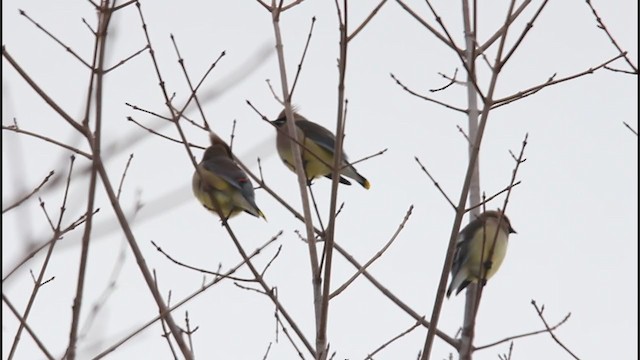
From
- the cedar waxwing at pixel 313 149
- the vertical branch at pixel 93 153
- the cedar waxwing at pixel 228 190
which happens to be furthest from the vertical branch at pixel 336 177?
the cedar waxwing at pixel 313 149

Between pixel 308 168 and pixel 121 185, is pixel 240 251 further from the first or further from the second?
pixel 308 168

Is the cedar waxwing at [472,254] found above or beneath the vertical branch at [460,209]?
above

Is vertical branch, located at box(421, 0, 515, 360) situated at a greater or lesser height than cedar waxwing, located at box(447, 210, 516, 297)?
lesser

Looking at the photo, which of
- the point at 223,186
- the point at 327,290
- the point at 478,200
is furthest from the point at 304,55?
the point at 223,186

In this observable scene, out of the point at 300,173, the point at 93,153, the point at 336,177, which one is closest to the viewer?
the point at 93,153

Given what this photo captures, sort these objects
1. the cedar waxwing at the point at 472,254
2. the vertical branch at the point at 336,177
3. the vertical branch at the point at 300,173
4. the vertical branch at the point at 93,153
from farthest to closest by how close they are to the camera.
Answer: the cedar waxwing at the point at 472,254 < the vertical branch at the point at 300,173 < the vertical branch at the point at 336,177 < the vertical branch at the point at 93,153

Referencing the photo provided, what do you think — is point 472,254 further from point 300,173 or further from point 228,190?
point 300,173

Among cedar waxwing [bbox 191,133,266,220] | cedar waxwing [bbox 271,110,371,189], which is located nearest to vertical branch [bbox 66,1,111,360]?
cedar waxwing [bbox 191,133,266,220]

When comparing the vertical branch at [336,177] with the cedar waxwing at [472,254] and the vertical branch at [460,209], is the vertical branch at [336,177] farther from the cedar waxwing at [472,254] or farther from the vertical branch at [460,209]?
the cedar waxwing at [472,254]

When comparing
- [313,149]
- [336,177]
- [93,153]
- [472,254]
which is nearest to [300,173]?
[336,177]

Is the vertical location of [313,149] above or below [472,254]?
above

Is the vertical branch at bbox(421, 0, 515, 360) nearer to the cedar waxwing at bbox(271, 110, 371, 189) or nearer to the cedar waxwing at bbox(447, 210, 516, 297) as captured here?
the cedar waxwing at bbox(447, 210, 516, 297)

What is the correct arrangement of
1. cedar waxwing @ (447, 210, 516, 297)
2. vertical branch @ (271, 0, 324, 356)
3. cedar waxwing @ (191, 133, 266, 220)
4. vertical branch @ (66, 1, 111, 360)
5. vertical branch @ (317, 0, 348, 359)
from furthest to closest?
cedar waxwing @ (191, 133, 266, 220)
cedar waxwing @ (447, 210, 516, 297)
vertical branch @ (271, 0, 324, 356)
vertical branch @ (317, 0, 348, 359)
vertical branch @ (66, 1, 111, 360)

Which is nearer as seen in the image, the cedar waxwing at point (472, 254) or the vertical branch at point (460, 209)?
the vertical branch at point (460, 209)
